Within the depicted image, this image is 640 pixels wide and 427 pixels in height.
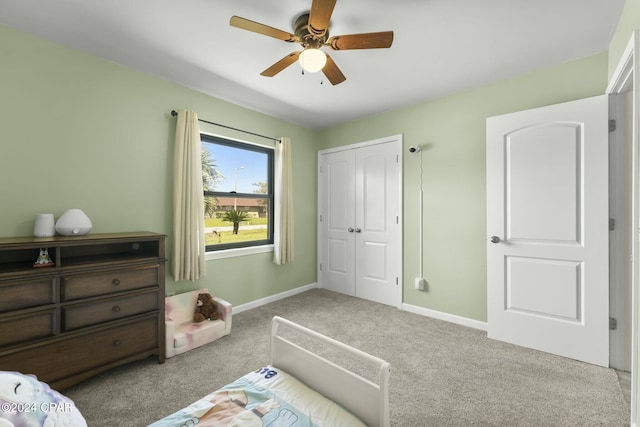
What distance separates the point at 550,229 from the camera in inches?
90.6

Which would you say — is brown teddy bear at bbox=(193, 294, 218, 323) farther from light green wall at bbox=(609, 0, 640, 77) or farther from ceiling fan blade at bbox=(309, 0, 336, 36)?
light green wall at bbox=(609, 0, 640, 77)

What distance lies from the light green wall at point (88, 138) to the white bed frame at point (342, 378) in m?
1.85

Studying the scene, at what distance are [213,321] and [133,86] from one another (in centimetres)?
229

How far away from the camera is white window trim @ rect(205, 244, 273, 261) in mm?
3031

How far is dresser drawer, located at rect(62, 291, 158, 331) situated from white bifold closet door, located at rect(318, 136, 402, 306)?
2506 mm

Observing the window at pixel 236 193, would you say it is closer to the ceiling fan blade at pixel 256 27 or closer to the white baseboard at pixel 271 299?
the white baseboard at pixel 271 299

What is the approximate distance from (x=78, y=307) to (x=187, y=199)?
1.20 metres

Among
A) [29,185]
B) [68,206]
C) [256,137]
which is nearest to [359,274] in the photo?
[256,137]

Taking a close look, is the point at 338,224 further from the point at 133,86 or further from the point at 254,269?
the point at 133,86

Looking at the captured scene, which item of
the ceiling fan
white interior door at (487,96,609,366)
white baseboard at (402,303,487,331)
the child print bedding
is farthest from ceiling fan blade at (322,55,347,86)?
white baseboard at (402,303,487,331)

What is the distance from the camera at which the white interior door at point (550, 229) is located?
2119mm

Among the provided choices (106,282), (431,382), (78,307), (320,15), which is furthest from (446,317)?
(78,307)

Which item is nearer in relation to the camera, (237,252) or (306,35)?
(306,35)

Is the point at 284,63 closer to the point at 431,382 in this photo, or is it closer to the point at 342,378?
the point at 342,378
